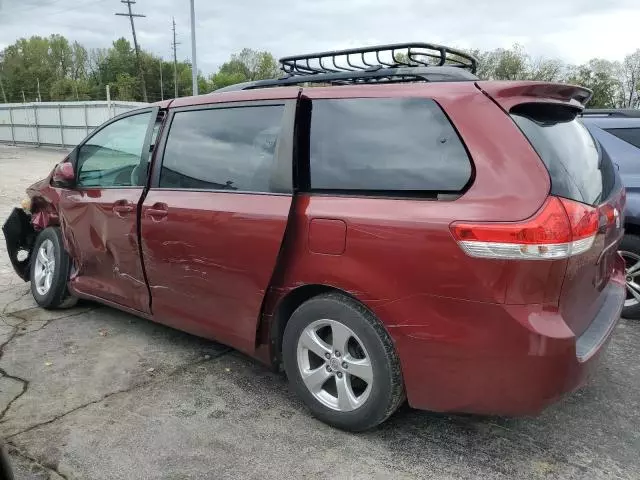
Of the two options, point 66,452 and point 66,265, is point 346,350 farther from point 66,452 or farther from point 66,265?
point 66,265

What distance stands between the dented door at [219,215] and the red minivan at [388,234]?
0.04 ft

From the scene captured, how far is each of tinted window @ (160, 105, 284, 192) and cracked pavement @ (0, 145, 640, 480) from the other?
1194 millimetres

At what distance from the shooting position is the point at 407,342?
248 centimetres

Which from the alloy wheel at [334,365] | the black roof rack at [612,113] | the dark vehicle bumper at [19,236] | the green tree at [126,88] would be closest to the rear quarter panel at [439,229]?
the alloy wheel at [334,365]

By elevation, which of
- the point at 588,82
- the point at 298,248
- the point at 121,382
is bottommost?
the point at 121,382

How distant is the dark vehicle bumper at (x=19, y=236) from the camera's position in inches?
196

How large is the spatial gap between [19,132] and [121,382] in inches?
1228

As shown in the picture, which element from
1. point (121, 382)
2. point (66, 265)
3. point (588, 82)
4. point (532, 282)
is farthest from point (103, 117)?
point (588, 82)

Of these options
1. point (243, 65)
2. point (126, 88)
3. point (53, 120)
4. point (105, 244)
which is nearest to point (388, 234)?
point (105, 244)

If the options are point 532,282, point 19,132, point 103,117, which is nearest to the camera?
point 532,282

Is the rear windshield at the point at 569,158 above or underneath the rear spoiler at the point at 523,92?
underneath

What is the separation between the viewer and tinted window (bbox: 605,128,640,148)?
478 centimetres

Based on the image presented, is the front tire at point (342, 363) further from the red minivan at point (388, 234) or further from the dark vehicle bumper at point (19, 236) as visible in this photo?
the dark vehicle bumper at point (19, 236)

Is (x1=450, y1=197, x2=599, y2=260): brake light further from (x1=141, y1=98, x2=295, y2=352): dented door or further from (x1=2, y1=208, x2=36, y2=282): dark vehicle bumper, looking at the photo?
(x1=2, y1=208, x2=36, y2=282): dark vehicle bumper
